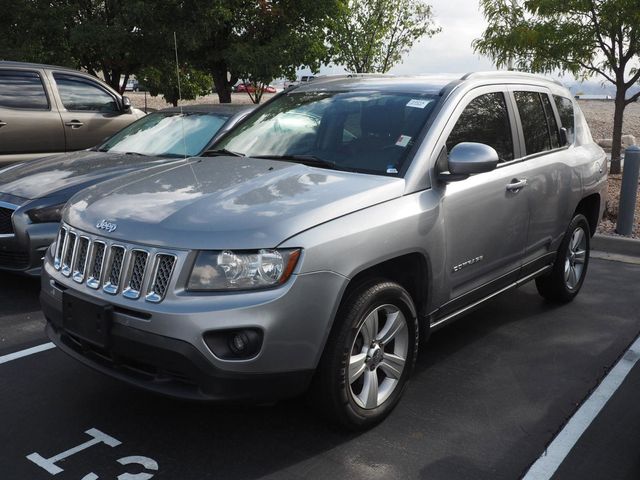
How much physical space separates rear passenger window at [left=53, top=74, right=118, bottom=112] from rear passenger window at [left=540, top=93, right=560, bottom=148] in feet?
17.4

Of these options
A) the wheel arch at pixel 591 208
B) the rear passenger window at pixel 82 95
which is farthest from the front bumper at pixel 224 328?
the rear passenger window at pixel 82 95

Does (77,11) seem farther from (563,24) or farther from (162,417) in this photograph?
(162,417)

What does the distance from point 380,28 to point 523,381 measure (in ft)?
38.8

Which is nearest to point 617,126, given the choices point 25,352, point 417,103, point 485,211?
point 485,211

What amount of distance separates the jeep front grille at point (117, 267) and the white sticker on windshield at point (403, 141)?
1508 mm

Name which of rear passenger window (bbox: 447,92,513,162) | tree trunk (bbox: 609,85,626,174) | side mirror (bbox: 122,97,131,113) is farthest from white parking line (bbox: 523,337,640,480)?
tree trunk (bbox: 609,85,626,174)

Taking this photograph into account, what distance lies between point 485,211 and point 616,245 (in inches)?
160

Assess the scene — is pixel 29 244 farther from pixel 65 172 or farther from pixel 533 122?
pixel 533 122

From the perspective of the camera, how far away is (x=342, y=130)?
4.23 m

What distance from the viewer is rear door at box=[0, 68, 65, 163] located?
792 centimetres

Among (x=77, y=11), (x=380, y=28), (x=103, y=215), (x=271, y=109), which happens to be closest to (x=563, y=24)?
(x=380, y=28)

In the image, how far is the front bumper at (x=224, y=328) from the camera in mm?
2965

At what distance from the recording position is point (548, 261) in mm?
5223

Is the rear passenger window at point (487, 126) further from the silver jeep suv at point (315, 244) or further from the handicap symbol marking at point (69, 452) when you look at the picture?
the handicap symbol marking at point (69, 452)
